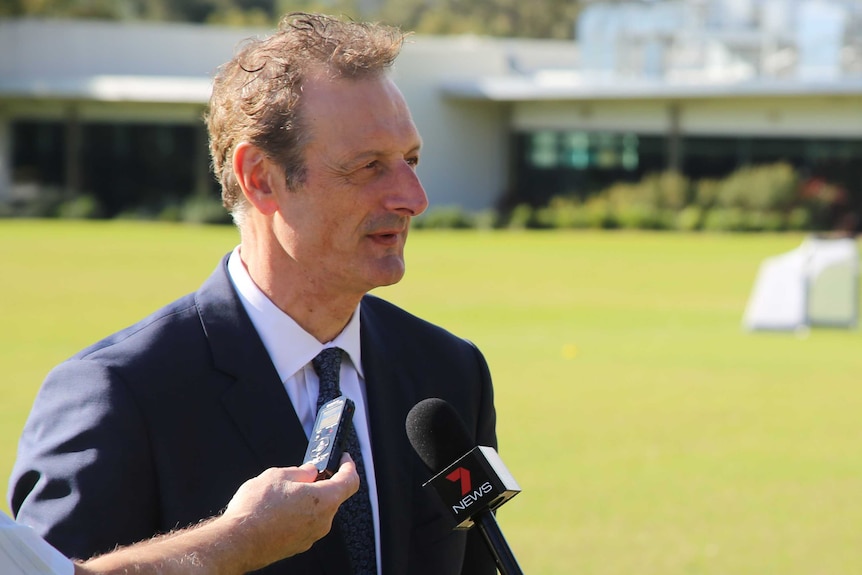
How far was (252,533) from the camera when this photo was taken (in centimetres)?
226

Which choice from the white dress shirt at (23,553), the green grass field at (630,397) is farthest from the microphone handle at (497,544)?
the green grass field at (630,397)

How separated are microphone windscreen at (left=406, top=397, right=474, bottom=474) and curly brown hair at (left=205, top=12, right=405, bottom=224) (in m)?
0.70

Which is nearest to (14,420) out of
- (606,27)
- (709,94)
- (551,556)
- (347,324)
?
(551,556)

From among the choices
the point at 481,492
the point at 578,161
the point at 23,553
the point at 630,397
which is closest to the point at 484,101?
the point at 578,161

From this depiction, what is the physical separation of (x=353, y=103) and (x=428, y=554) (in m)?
1.04

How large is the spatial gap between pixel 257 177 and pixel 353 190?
0.79ft

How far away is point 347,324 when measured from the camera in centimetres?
331

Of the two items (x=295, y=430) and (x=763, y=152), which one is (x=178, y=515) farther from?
(x=763, y=152)

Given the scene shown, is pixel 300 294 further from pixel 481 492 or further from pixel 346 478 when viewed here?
pixel 346 478

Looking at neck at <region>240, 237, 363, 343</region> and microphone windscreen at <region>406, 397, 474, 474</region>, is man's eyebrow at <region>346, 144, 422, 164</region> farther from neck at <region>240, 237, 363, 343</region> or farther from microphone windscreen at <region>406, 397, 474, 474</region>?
microphone windscreen at <region>406, 397, 474, 474</region>

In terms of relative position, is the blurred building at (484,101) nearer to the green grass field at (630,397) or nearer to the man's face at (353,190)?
the green grass field at (630,397)

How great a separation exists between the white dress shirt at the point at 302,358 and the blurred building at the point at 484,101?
50.1 m

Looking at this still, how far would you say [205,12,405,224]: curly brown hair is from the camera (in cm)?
310

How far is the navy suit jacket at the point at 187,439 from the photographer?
2799 mm
